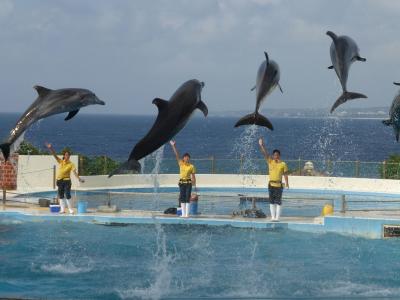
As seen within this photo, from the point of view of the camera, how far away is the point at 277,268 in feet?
40.5

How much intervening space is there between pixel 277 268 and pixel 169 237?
3.65 metres

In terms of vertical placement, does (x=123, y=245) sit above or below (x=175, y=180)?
below

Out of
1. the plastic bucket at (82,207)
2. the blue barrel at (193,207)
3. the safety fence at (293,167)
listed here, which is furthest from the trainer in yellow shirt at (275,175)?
the safety fence at (293,167)

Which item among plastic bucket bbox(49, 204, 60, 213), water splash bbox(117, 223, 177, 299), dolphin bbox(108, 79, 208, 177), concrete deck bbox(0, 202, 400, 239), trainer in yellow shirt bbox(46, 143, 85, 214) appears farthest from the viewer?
plastic bucket bbox(49, 204, 60, 213)

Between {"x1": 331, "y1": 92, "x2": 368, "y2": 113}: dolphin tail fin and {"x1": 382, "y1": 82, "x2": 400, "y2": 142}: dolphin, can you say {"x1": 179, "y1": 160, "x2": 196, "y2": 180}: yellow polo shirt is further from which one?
{"x1": 382, "y1": 82, "x2": 400, "y2": 142}: dolphin

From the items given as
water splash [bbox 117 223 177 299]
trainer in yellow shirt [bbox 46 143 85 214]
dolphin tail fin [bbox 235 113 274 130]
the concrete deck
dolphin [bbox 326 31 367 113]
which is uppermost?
dolphin [bbox 326 31 367 113]

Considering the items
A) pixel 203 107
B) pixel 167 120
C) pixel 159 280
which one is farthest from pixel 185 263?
pixel 167 120

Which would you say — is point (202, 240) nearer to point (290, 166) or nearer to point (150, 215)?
point (150, 215)

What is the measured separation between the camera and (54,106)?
8117 millimetres

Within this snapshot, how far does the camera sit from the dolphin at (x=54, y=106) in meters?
8.10

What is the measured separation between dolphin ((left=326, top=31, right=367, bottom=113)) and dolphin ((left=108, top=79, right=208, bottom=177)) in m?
2.40

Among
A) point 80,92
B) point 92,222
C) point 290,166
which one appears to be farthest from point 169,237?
point 290,166

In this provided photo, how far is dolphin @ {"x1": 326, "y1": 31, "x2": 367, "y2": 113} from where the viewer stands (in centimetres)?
912

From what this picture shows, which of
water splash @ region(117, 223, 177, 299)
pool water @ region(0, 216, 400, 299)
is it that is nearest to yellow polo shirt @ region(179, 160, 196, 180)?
pool water @ region(0, 216, 400, 299)
